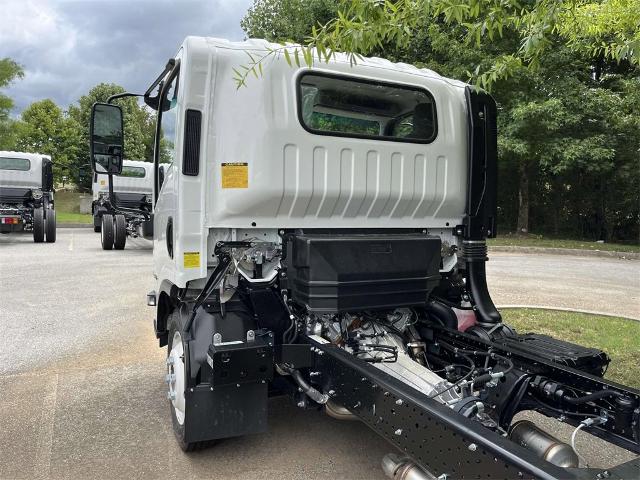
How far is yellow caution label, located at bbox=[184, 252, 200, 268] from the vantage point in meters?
3.00

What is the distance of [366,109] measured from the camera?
3.49m

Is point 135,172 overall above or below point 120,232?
above

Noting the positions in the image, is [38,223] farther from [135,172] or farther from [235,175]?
[235,175]

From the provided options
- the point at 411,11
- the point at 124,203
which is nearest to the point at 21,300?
the point at 411,11

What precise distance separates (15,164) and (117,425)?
52.8 feet

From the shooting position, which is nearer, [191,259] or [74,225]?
[191,259]

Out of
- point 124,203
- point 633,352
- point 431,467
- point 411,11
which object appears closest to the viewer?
point 431,467

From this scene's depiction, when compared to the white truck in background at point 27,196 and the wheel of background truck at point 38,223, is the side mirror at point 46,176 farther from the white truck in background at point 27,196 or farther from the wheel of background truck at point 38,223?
the wheel of background truck at point 38,223

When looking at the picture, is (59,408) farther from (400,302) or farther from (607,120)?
(607,120)

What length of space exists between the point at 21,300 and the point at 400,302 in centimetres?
678

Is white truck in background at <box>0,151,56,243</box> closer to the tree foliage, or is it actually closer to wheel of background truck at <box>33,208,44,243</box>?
wheel of background truck at <box>33,208,44,243</box>

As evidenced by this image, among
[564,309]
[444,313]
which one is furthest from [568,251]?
[444,313]

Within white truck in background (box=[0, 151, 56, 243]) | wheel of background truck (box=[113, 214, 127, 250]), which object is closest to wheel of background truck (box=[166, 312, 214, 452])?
wheel of background truck (box=[113, 214, 127, 250])

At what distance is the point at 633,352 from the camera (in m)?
5.09
